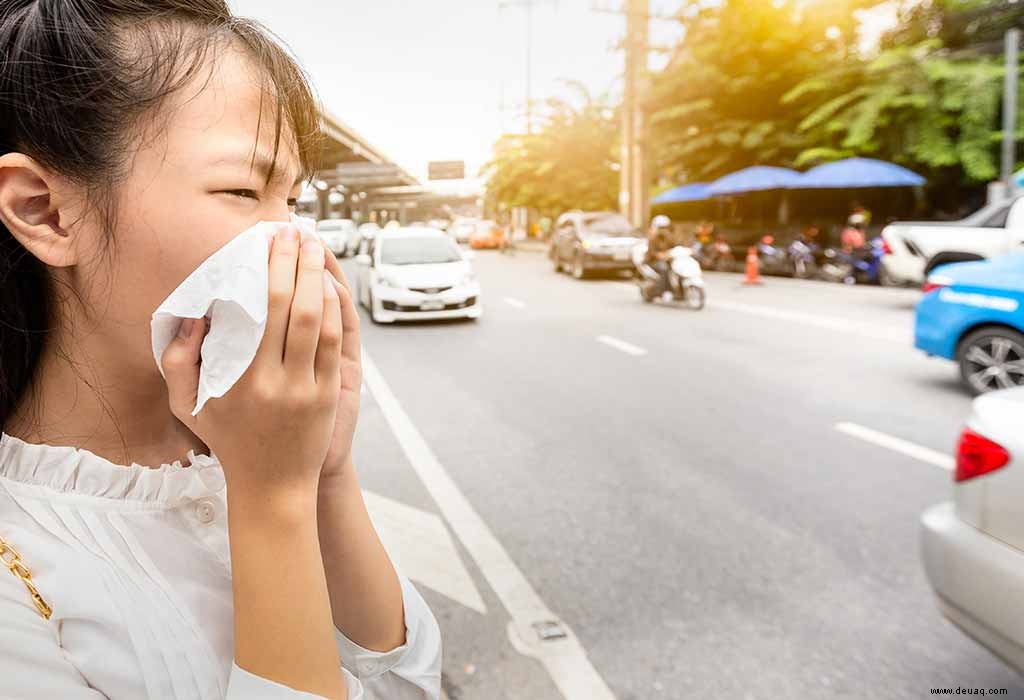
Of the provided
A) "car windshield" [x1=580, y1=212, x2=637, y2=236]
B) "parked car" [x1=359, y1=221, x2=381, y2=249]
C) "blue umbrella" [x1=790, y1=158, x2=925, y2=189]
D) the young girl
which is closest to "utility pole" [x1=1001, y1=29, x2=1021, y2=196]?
"blue umbrella" [x1=790, y1=158, x2=925, y2=189]

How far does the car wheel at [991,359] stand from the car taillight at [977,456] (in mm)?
4644

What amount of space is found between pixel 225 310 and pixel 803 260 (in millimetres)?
19963

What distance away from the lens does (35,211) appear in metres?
0.98

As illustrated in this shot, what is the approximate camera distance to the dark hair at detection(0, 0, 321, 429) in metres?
0.96

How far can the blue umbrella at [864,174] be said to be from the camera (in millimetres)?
18016

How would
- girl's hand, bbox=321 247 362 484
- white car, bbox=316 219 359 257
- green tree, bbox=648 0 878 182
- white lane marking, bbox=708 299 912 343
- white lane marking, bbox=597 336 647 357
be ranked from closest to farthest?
girl's hand, bbox=321 247 362 484 < white lane marking, bbox=597 336 647 357 < white lane marking, bbox=708 299 912 343 < green tree, bbox=648 0 878 182 < white car, bbox=316 219 359 257

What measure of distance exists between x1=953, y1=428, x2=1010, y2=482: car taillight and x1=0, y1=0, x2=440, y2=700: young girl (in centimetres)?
187

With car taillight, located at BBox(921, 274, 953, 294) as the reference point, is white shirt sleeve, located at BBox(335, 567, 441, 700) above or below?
below

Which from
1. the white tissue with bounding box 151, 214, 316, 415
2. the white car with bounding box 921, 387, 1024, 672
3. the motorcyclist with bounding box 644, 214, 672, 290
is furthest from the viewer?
the motorcyclist with bounding box 644, 214, 672, 290

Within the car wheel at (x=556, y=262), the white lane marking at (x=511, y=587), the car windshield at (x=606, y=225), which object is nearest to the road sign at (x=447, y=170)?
the car wheel at (x=556, y=262)

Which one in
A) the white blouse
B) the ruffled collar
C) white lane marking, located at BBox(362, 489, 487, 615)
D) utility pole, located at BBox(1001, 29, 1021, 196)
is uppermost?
utility pole, located at BBox(1001, 29, 1021, 196)

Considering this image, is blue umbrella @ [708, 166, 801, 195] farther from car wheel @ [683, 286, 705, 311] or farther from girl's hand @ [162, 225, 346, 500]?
girl's hand @ [162, 225, 346, 500]

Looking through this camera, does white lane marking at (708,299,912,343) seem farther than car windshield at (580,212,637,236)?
No

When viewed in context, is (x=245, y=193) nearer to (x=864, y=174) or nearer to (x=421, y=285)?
(x=421, y=285)
